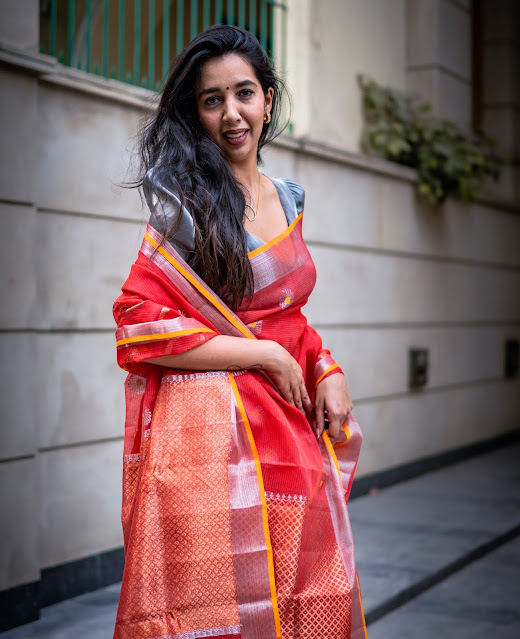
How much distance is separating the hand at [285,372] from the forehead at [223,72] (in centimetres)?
64

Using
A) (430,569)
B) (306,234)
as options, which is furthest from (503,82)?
(430,569)

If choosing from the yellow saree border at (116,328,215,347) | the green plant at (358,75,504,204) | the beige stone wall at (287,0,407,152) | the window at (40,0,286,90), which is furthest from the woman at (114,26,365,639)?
the green plant at (358,75,504,204)

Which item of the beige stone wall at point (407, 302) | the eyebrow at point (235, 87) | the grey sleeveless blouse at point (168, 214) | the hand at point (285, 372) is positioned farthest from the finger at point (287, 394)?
the beige stone wall at point (407, 302)

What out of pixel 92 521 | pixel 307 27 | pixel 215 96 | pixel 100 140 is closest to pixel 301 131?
pixel 307 27

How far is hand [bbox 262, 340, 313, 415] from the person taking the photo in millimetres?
2031

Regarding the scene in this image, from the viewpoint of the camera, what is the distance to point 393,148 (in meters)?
6.64

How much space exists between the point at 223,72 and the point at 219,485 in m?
0.98

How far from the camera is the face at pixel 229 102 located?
2.07m

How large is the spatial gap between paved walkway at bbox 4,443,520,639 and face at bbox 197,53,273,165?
2266mm

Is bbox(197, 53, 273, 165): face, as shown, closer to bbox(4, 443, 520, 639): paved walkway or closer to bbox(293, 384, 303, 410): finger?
bbox(293, 384, 303, 410): finger

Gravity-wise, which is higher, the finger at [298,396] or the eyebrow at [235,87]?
the eyebrow at [235,87]

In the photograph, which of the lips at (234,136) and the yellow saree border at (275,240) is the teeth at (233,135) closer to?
the lips at (234,136)

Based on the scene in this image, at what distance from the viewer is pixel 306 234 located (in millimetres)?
5762

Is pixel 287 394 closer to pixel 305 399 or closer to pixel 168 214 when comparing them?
pixel 305 399
